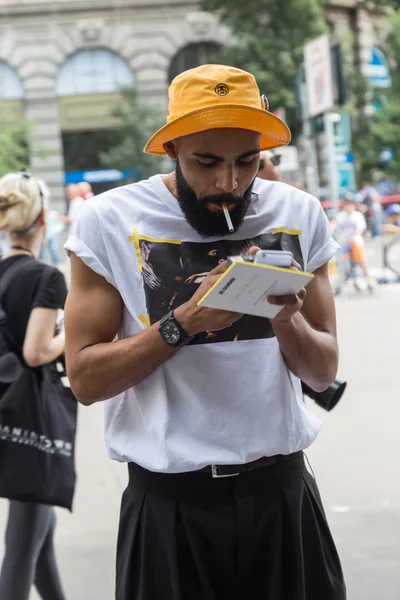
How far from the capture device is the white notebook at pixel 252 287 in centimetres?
199

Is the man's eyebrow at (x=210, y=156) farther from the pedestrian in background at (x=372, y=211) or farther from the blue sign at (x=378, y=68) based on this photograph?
the blue sign at (x=378, y=68)

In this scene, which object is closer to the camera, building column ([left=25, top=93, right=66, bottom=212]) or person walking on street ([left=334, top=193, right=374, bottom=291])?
person walking on street ([left=334, top=193, right=374, bottom=291])

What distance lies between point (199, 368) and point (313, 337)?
0.86ft

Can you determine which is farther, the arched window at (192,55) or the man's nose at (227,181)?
the arched window at (192,55)

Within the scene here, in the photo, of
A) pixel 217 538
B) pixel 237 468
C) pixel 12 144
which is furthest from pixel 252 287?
pixel 12 144

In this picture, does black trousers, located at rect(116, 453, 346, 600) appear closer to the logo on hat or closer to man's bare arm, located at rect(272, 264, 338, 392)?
man's bare arm, located at rect(272, 264, 338, 392)

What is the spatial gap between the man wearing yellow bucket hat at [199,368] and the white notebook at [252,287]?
0.20 metres

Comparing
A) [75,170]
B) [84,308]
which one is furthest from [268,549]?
[75,170]

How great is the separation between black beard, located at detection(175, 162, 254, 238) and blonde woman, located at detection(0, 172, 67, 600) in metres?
1.39

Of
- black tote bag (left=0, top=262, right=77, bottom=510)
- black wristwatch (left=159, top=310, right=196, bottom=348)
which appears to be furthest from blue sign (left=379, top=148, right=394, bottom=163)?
black wristwatch (left=159, top=310, right=196, bottom=348)

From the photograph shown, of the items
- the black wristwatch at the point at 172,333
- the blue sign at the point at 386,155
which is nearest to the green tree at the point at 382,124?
the blue sign at the point at 386,155

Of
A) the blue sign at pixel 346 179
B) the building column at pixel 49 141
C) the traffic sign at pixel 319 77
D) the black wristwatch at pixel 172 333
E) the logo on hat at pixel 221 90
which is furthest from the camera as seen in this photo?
the building column at pixel 49 141

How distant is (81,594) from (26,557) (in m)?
1.12

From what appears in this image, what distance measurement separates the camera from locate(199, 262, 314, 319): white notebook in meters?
1.99
